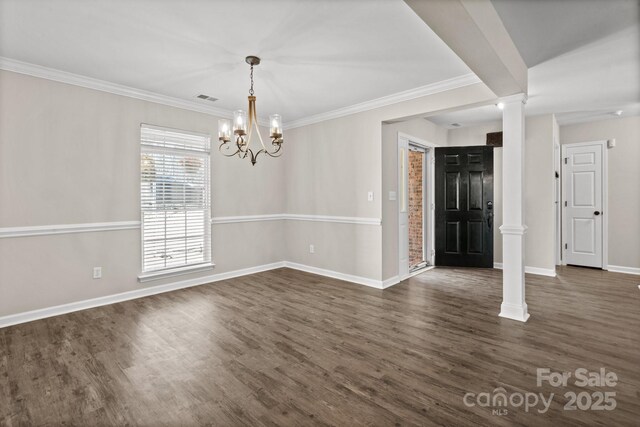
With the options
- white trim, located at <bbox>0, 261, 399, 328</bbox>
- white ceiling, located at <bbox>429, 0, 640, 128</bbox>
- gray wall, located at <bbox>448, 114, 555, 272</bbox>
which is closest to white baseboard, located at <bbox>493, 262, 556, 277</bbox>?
gray wall, located at <bbox>448, 114, 555, 272</bbox>

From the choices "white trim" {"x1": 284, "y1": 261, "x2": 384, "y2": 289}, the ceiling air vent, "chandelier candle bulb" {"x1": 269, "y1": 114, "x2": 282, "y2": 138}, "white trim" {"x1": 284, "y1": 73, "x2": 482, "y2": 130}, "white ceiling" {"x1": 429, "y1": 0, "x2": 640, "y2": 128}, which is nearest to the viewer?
"white ceiling" {"x1": 429, "y1": 0, "x2": 640, "y2": 128}

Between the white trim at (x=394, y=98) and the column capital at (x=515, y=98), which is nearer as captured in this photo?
the column capital at (x=515, y=98)

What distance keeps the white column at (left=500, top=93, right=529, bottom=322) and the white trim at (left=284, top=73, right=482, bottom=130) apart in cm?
48

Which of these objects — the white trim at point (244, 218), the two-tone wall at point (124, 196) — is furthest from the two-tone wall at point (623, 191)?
the white trim at point (244, 218)

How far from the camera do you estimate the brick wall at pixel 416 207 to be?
5792 mm

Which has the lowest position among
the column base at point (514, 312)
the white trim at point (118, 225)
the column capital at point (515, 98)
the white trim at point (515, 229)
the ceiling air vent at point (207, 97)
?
the column base at point (514, 312)

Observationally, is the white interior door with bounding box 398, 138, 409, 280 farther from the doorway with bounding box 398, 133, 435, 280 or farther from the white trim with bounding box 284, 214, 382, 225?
the white trim with bounding box 284, 214, 382, 225

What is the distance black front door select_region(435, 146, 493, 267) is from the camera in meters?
5.46

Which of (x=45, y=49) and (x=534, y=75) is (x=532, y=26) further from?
(x=45, y=49)

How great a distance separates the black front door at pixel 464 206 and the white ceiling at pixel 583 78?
67 centimetres

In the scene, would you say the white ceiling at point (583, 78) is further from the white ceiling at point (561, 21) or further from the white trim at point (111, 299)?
the white trim at point (111, 299)

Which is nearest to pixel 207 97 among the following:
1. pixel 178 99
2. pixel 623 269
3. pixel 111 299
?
pixel 178 99

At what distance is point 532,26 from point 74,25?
3625 millimetres

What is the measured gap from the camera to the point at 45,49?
9.43 feet
